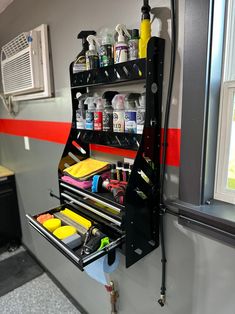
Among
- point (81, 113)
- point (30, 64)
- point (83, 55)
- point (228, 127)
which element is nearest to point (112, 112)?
point (81, 113)

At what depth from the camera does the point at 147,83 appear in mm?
846

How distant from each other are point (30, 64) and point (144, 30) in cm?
98

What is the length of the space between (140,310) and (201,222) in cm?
73

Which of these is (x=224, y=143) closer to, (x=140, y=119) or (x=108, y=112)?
(x=140, y=119)

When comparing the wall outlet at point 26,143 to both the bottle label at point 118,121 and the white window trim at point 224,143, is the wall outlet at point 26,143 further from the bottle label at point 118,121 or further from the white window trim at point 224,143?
the white window trim at point 224,143

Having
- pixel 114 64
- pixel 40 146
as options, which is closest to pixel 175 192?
A: pixel 114 64

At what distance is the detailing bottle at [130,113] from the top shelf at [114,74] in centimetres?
8

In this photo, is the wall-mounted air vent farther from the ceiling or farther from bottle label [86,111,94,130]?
bottle label [86,111,94,130]

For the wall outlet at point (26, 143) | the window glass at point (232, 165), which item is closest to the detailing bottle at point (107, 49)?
the window glass at point (232, 165)

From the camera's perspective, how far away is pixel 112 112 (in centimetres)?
103

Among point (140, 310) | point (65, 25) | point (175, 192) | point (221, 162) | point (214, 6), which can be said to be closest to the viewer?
point (214, 6)

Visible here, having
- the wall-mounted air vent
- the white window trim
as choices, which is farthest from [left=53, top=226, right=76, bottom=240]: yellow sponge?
the wall-mounted air vent

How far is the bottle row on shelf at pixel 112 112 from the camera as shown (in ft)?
3.06

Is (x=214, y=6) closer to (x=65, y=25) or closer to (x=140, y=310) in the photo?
(x=65, y=25)
